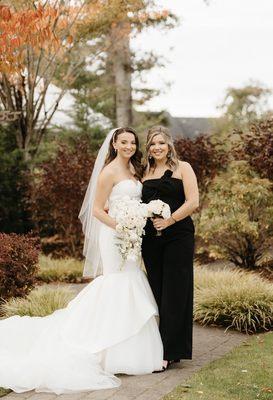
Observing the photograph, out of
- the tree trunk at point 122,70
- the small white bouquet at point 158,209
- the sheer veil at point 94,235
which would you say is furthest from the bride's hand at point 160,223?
the tree trunk at point 122,70

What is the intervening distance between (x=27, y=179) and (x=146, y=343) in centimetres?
903

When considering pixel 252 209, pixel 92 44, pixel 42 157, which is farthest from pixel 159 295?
pixel 92 44

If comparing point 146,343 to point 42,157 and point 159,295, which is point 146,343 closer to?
point 159,295

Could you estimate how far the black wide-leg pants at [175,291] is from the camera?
6047 millimetres

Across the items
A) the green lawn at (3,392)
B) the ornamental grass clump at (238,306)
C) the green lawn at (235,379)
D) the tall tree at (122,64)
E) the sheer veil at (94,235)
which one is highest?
the tall tree at (122,64)

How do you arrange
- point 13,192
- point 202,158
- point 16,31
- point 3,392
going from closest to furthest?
point 3,392 < point 16,31 < point 202,158 < point 13,192

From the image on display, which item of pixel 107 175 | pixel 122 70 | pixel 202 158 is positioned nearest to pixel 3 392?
pixel 107 175

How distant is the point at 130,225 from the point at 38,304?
246 centimetres

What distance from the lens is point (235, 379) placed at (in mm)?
5625

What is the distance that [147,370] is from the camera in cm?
586

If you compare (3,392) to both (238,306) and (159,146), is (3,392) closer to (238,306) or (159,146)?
(159,146)

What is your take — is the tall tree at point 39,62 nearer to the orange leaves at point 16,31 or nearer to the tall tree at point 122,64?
the tall tree at point 122,64

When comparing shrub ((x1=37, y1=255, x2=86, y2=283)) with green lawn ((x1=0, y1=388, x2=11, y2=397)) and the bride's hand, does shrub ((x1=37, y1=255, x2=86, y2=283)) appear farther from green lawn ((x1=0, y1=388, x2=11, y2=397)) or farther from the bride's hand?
green lawn ((x1=0, y1=388, x2=11, y2=397))

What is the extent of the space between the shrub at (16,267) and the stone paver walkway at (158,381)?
98.5 inches
